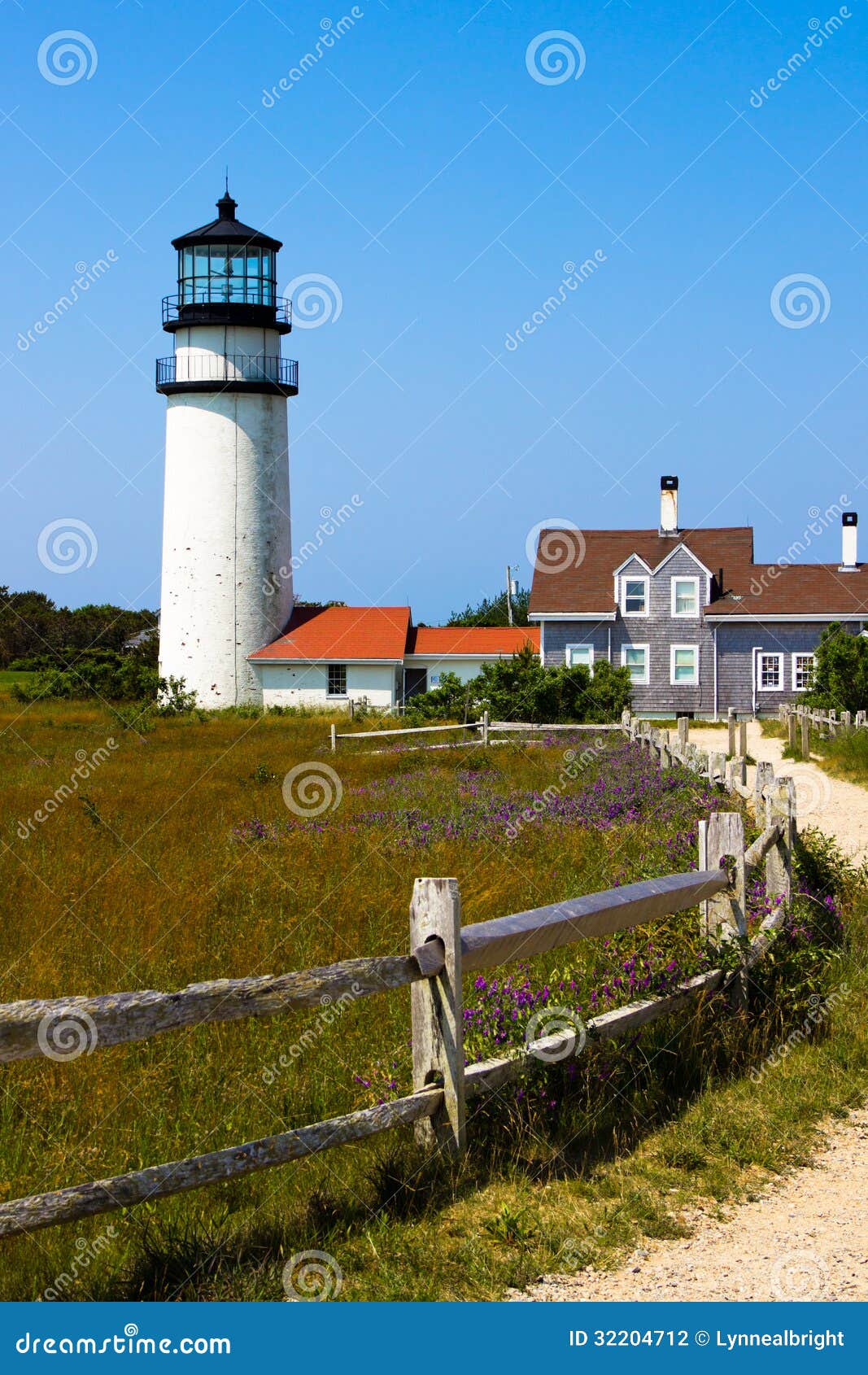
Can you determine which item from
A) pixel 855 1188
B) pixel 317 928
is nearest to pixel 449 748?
pixel 317 928

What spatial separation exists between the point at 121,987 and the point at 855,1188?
4064 millimetres

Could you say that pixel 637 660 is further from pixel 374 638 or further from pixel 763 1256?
pixel 763 1256

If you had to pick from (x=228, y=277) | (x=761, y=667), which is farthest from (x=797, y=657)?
(x=228, y=277)

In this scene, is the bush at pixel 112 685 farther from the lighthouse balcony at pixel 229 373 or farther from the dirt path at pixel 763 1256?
the dirt path at pixel 763 1256

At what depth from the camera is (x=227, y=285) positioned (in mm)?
40625

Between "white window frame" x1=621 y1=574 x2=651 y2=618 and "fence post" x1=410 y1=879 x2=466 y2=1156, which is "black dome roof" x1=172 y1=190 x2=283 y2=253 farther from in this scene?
"fence post" x1=410 y1=879 x2=466 y2=1156

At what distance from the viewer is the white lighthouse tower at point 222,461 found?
40.5m

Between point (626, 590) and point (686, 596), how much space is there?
1930mm

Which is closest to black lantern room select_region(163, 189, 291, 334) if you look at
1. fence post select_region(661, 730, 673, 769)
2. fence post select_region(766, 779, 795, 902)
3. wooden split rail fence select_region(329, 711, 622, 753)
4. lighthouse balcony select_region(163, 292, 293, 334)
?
lighthouse balcony select_region(163, 292, 293, 334)

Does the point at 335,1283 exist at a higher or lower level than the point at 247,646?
lower

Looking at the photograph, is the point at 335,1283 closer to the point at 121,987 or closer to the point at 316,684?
the point at 121,987

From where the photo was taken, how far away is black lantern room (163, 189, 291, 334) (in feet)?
131

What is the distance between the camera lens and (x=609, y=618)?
42188mm

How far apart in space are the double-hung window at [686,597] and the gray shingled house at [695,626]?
3 centimetres
